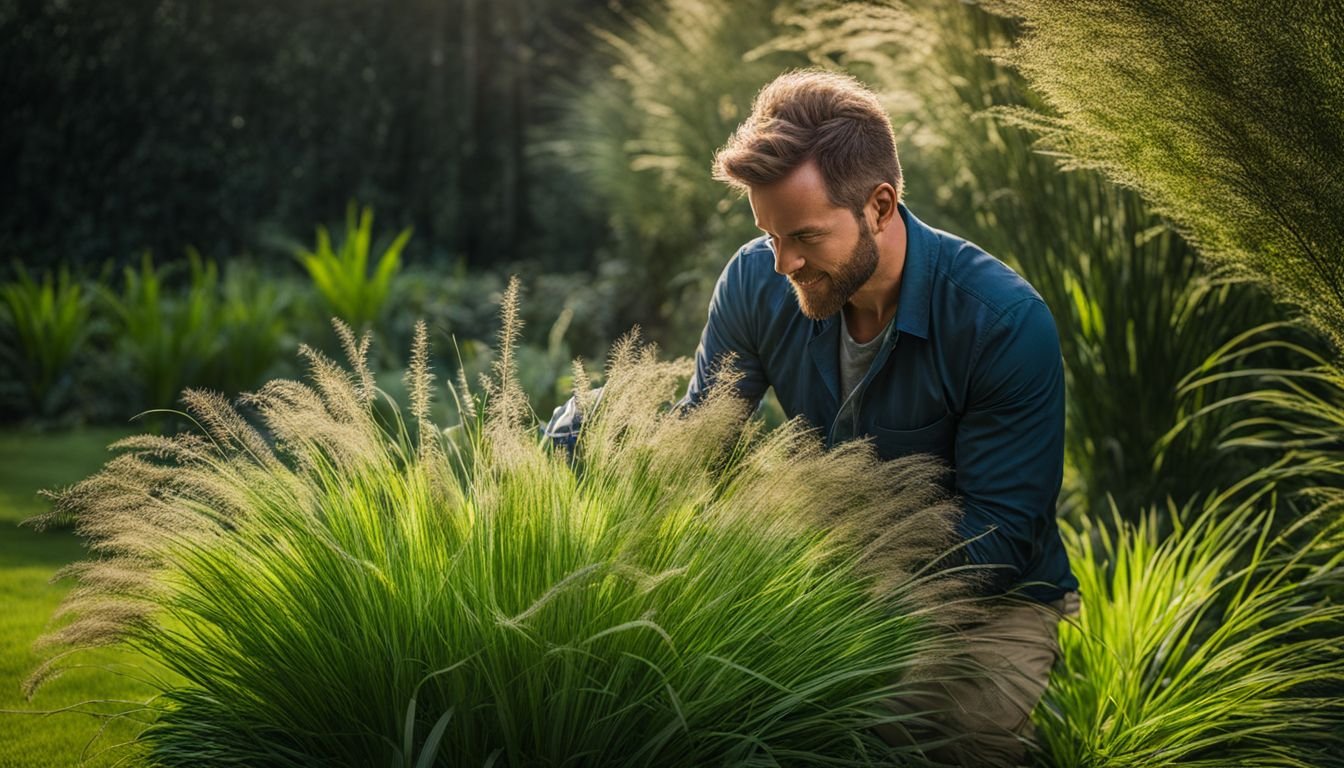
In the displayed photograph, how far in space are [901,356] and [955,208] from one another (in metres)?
1.92

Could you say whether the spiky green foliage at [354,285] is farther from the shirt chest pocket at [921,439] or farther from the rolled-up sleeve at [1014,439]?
the rolled-up sleeve at [1014,439]

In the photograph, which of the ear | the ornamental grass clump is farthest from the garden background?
the ear

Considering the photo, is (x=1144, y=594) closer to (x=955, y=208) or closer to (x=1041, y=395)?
(x=1041, y=395)

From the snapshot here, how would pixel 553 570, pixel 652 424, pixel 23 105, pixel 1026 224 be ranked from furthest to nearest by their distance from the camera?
pixel 23 105
pixel 1026 224
pixel 652 424
pixel 553 570

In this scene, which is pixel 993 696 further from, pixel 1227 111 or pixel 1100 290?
pixel 1100 290

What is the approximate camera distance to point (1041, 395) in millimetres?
2275

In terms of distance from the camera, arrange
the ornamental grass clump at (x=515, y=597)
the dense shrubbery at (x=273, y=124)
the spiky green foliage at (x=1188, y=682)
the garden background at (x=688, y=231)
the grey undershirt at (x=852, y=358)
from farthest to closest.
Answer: the dense shrubbery at (x=273, y=124) < the grey undershirt at (x=852, y=358) < the garden background at (x=688, y=231) < the spiky green foliage at (x=1188, y=682) < the ornamental grass clump at (x=515, y=597)

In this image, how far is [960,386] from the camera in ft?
7.85

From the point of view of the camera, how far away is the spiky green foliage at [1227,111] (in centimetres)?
217

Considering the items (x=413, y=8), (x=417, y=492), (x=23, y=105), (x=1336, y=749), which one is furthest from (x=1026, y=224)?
(x=413, y=8)

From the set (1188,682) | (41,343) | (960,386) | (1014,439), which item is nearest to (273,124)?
(41,343)

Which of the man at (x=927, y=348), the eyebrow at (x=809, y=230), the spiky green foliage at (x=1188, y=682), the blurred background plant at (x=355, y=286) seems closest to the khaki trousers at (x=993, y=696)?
the man at (x=927, y=348)

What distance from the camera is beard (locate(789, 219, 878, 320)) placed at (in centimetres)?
237

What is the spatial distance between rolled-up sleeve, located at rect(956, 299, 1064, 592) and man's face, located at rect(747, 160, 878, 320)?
30 cm
